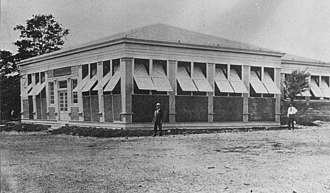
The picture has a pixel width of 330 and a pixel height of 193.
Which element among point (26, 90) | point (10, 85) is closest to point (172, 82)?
point (26, 90)

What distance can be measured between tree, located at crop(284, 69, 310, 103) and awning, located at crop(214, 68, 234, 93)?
5.85 metres

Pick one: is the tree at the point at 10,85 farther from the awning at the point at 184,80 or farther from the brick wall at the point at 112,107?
the awning at the point at 184,80

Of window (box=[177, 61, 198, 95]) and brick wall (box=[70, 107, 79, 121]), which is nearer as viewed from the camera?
window (box=[177, 61, 198, 95])

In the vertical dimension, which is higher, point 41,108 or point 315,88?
point 315,88

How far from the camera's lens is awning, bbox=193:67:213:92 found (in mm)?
19875

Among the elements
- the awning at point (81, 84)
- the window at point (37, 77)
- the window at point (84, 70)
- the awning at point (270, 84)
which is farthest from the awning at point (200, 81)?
the window at point (37, 77)

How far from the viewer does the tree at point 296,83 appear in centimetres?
2466

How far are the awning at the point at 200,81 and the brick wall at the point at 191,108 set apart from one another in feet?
1.53

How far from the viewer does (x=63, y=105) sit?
23875 millimetres

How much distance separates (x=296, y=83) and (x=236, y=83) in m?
5.65

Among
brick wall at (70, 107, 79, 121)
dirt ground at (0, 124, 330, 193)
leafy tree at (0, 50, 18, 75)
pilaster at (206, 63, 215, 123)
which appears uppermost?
leafy tree at (0, 50, 18, 75)

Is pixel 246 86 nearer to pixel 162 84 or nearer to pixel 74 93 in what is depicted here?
pixel 162 84

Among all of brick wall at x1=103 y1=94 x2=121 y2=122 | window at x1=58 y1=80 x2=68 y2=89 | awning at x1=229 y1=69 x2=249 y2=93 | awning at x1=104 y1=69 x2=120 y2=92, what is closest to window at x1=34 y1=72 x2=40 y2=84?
window at x1=58 y1=80 x2=68 y2=89

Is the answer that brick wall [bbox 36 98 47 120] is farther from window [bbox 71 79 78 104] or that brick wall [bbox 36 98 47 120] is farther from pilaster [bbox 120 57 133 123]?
pilaster [bbox 120 57 133 123]
